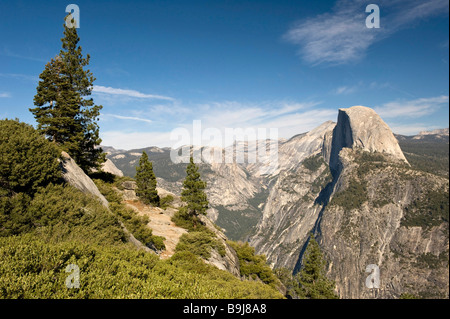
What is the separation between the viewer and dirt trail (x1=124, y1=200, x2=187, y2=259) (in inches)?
875

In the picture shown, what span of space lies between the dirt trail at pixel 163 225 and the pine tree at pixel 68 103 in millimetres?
9794

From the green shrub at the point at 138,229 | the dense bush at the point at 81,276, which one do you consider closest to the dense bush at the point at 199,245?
the green shrub at the point at 138,229

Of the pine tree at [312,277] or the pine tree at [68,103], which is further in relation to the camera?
the pine tree at [312,277]

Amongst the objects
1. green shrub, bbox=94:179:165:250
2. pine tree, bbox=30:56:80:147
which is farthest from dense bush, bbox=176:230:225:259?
pine tree, bbox=30:56:80:147

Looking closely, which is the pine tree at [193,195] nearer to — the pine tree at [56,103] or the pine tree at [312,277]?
the pine tree at [56,103]

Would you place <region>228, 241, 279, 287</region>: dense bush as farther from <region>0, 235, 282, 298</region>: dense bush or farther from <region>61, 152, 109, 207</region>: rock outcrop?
<region>61, 152, 109, 207</region>: rock outcrop

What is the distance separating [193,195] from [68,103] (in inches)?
814

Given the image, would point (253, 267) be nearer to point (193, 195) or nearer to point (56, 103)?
point (193, 195)

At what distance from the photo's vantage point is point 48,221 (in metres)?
12.4

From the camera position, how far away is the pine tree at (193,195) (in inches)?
1328

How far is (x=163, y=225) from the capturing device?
29.4m

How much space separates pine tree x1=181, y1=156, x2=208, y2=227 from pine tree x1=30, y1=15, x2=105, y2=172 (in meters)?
13.9

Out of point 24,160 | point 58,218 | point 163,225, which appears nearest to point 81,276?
point 58,218
